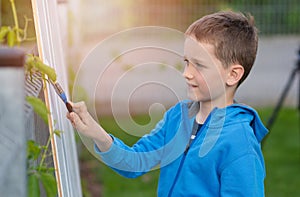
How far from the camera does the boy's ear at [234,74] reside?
2586 mm

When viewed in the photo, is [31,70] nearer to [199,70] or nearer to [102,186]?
[199,70]

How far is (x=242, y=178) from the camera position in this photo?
7.75 feet

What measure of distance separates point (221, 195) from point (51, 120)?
0.62 meters

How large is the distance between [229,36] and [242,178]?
53 centimetres

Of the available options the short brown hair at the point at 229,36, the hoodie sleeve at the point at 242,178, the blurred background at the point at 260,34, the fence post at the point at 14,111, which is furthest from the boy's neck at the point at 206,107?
the blurred background at the point at 260,34

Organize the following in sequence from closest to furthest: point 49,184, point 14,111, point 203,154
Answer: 1. point 14,111
2. point 49,184
3. point 203,154

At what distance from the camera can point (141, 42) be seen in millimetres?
8320

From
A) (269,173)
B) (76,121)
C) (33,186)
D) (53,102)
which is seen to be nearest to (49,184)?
(33,186)

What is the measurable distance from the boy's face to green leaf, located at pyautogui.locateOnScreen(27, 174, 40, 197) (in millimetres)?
718

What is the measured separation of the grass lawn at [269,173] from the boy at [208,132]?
245 centimetres

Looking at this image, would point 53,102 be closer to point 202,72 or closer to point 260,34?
point 202,72

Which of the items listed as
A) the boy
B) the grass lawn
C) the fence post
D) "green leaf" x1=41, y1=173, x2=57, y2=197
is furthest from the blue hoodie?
the grass lawn

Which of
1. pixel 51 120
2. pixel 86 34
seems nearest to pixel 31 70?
pixel 51 120

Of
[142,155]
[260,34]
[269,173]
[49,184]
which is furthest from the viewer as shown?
[260,34]
